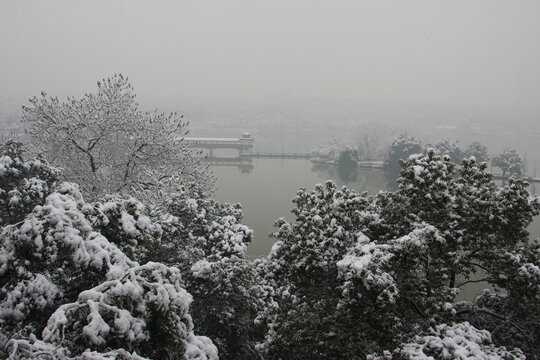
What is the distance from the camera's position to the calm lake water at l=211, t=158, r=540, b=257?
24.3 meters

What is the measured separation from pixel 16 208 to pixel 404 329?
26.9ft

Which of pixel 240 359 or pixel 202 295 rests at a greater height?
pixel 202 295

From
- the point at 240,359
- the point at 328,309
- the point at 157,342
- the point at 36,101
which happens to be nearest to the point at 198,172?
the point at 36,101

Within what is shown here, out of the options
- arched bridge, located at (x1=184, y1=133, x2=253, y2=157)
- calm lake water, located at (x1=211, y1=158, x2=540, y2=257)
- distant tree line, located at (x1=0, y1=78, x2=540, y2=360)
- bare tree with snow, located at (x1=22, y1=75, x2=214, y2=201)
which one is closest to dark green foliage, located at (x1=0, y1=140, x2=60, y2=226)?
distant tree line, located at (x1=0, y1=78, x2=540, y2=360)

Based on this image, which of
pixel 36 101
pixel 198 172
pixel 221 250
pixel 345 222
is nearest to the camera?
pixel 345 222

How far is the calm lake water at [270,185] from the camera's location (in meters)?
24.3

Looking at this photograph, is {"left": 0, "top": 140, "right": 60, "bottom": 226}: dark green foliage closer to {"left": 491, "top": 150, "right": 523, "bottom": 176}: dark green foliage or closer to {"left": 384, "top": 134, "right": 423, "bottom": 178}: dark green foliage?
{"left": 384, "top": 134, "right": 423, "bottom": 178}: dark green foliage

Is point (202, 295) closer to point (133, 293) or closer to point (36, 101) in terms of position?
point (133, 293)

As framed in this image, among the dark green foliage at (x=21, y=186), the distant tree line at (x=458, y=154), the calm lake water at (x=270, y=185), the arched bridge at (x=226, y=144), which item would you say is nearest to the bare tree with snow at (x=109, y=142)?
the dark green foliage at (x=21, y=186)

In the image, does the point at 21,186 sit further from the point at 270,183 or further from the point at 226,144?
the point at 226,144

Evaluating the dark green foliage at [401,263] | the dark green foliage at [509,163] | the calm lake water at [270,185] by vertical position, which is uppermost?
the dark green foliage at [401,263]

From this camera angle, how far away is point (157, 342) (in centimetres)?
345

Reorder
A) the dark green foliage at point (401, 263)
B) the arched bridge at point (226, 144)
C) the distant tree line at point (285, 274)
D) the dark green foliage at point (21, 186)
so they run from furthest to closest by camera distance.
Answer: the arched bridge at point (226, 144) < the dark green foliage at point (21, 186) < the dark green foliage at point (401, 263) < the distant tree line at point (285, 274)

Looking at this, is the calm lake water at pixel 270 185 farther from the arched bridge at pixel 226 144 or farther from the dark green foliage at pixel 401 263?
the dark green foliage at pixel 401 263
